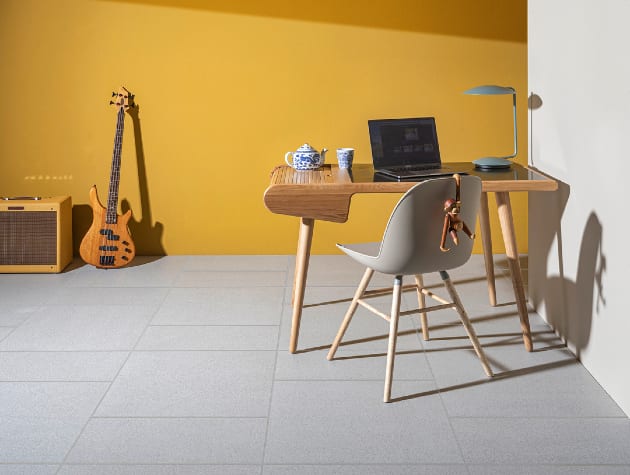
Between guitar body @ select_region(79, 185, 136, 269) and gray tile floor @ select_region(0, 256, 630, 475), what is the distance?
0.48 meters

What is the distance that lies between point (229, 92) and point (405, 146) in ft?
5.70

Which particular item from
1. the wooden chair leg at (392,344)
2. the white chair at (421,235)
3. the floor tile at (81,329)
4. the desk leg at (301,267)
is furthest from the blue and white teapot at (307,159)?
the floor tile at (81,329)

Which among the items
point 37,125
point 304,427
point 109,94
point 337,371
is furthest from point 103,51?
point 304,427

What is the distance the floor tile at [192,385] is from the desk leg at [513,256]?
3.25ft

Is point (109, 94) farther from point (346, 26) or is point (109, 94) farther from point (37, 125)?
point (346, 26)

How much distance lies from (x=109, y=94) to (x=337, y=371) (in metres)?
2.60

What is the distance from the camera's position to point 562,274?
345cm

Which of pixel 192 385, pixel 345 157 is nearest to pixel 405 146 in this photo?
pixel 345 157

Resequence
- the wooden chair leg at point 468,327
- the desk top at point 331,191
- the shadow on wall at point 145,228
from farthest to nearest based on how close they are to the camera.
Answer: the shadow on wall at point 145,228
the desk top at point 331,191
the wooden chair leg at point 468,327

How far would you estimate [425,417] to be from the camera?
2730 mm

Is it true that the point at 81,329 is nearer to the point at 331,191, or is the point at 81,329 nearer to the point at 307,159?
the point at 307,159

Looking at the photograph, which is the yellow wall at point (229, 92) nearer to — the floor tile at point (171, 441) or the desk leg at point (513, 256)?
the desk leg at point (513, 256)

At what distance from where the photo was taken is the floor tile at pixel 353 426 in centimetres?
247

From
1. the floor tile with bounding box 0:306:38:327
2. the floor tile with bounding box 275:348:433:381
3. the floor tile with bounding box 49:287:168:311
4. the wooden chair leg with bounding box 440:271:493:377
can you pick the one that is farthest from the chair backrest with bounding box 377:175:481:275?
the floor tile with bounding box 0:306:38:327
